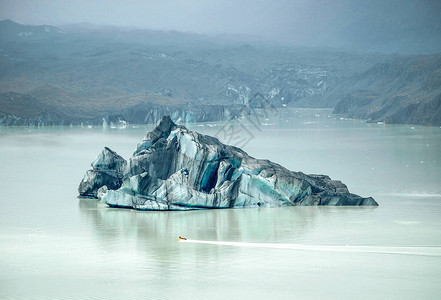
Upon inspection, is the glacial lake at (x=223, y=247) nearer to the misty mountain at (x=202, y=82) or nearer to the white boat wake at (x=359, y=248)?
the white boat wake at (x=359, y=248)

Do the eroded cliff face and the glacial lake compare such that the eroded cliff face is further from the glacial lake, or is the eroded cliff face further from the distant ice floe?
the distant ice floe

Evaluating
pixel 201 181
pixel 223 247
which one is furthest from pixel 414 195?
pixel 223 247

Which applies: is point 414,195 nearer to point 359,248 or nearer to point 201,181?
point 201,181

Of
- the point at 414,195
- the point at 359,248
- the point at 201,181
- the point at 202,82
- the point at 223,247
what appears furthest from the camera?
the point at 202,82

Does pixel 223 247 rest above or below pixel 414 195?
below

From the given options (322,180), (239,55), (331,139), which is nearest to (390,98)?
(331,139)

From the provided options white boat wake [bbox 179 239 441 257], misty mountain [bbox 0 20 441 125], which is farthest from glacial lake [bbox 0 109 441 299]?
misty mountain [bbox 0 20 441 125]

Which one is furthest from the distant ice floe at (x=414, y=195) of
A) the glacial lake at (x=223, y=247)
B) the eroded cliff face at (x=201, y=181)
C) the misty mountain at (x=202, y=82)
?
the misty mountain at (x=202, y=82)
